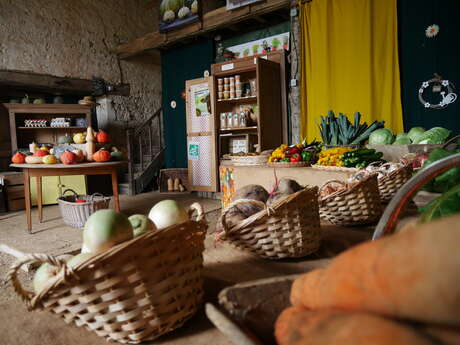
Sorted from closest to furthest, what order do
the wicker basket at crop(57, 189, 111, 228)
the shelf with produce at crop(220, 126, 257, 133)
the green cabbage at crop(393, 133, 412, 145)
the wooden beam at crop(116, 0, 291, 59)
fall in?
1. the green cabbage at crop(393, 133, 412, 145)
2. the wicker basket at crop(57, 189, 111, 228)
3. the wooden beam at crop(116, 0, 291, 59)
4. the shelf with produce at crop(220, 126, 257, 133)

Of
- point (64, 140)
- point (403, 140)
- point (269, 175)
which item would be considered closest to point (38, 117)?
point (64, 140)

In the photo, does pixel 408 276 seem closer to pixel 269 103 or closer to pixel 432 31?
pixel 432 31

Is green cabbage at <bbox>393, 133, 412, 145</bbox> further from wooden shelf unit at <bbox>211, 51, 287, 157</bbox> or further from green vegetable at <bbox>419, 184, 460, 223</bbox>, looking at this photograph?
green vegetable at <bbox>419, 184, 460, 223</bbox>

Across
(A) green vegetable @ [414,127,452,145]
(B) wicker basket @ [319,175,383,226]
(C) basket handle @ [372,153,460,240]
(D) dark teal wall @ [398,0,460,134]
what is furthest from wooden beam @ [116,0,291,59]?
(C) basket handle @ [372,153,460,240]

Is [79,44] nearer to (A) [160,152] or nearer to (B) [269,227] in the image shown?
(A) [160,152]

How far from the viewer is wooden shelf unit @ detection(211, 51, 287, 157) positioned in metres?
5.32

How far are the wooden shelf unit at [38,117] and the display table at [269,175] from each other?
4337 millimetres

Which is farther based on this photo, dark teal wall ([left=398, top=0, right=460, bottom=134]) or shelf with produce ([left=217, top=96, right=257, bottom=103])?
shelf with produce ([left=217, top=96, right=257, bottom=103])

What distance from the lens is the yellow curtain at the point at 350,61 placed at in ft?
14.3

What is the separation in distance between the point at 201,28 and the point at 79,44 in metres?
2.92

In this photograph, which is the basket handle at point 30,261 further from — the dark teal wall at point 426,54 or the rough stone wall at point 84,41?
the rough stone wall at point 84,41

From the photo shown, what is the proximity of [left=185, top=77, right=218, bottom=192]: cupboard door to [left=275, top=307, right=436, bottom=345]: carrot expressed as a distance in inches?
212

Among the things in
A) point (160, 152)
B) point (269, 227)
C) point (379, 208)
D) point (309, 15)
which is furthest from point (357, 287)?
point (160, 152)

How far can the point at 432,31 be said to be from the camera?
4.11 meters
